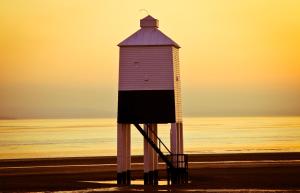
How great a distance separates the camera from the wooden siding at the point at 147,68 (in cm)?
4319

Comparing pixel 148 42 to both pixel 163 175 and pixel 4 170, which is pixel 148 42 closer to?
pixel 163 175

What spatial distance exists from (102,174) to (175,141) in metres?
11.0

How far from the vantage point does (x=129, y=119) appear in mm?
43562

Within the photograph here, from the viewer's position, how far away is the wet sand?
42375 mm

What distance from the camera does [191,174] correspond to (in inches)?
2058

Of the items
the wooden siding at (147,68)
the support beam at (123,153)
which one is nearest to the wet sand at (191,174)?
the support beam at (123,153)

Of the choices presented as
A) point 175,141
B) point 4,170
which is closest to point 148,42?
point 175,141

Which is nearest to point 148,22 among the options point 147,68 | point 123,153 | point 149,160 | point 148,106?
point 147,68

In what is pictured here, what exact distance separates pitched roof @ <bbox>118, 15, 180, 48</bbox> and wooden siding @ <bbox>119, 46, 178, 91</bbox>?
0.22 metres

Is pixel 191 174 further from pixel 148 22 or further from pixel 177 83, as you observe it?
pixel 148 22

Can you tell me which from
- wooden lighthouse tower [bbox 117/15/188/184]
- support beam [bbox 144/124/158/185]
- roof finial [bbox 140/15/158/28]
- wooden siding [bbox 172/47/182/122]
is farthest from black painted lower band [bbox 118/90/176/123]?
roof finial [bbox 140/15/158/28]

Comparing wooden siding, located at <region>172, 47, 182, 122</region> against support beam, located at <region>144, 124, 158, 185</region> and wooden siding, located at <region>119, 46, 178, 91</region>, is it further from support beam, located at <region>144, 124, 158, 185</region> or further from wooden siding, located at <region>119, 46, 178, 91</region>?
support beam, located at <region>144, 124, 158, 185</region>

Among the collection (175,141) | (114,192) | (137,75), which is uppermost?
(137,75)

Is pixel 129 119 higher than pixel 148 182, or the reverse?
pixel 129 119
